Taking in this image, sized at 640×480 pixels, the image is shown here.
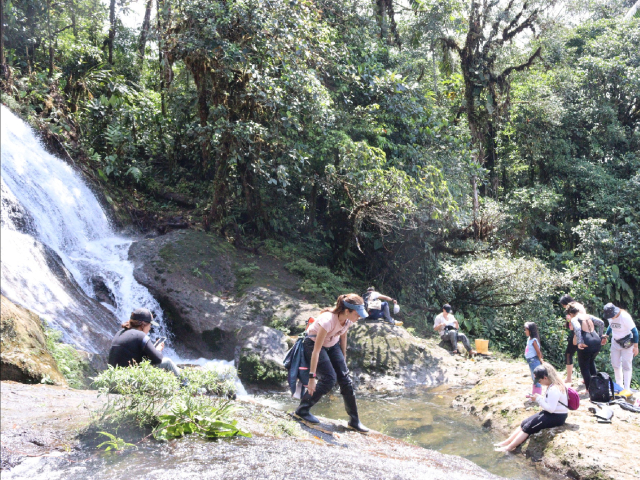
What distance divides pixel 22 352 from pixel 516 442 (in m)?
6.70

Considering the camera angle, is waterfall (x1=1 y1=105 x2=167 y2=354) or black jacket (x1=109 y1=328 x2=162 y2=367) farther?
waterfall (x1=1 y1=105 x2=167 y2=354)

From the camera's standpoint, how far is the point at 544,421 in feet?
23.1

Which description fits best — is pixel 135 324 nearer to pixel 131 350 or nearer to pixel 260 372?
pixel 131 350

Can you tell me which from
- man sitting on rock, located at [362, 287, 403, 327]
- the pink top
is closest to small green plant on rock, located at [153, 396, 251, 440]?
the pink top

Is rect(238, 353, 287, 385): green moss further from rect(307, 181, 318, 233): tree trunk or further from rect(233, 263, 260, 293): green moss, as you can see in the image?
rect(307, 181, 318, 233): tree trunk

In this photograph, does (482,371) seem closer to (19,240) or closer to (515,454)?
(515,454)

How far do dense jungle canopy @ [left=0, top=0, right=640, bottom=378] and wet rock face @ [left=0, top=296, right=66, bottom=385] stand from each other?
25.5ft

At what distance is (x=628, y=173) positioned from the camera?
Answer: 23016 mm

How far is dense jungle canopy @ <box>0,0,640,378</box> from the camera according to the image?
1445 cm

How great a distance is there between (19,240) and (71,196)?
3.59 meters

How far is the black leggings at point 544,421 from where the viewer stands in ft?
23.0

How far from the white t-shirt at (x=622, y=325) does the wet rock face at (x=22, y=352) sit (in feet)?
28.8

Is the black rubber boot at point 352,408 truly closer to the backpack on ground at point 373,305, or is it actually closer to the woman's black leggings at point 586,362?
the woman's black leggings at point 586,362

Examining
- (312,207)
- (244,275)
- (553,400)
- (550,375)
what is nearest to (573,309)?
(550,375)
